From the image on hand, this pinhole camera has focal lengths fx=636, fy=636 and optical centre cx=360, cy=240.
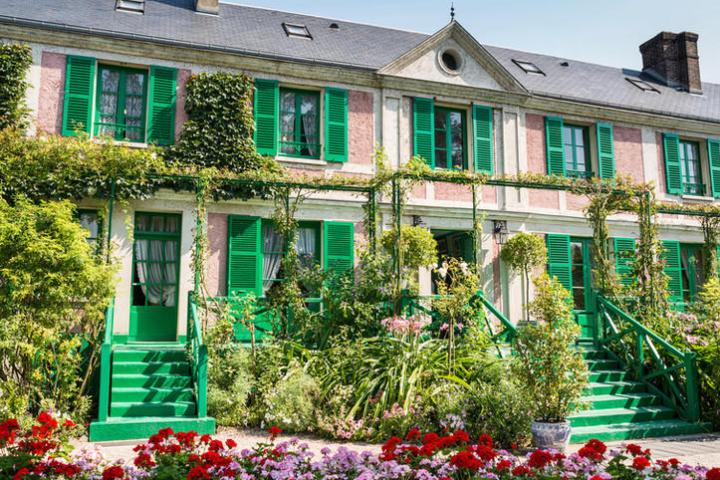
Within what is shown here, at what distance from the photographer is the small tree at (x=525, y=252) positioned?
12102 mm

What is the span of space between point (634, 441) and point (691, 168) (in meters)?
9.64

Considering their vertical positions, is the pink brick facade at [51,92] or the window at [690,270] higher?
the pink brick facade at [51,92]

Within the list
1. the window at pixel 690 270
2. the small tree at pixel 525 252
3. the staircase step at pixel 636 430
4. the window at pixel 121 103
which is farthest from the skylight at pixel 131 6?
the window at pixel 690 270

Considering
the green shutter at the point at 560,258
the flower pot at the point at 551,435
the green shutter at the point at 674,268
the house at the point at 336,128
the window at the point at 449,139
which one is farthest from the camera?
the green shutter at the point at 674,268

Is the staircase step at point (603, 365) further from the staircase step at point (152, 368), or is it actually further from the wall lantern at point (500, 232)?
the staircase step at point (152, 368)

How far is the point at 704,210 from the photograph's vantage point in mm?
11391

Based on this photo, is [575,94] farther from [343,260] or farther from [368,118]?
[343,260]

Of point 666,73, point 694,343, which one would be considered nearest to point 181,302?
point 694,343

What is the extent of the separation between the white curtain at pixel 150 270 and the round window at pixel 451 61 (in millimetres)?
6716

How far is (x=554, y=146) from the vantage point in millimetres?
13469

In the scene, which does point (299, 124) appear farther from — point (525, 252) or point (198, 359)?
point (198, 359)

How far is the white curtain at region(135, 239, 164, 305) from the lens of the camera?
34.8ft

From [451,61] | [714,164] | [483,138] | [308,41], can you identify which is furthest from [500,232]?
[714,164]

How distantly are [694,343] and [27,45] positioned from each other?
11164 millimetres
